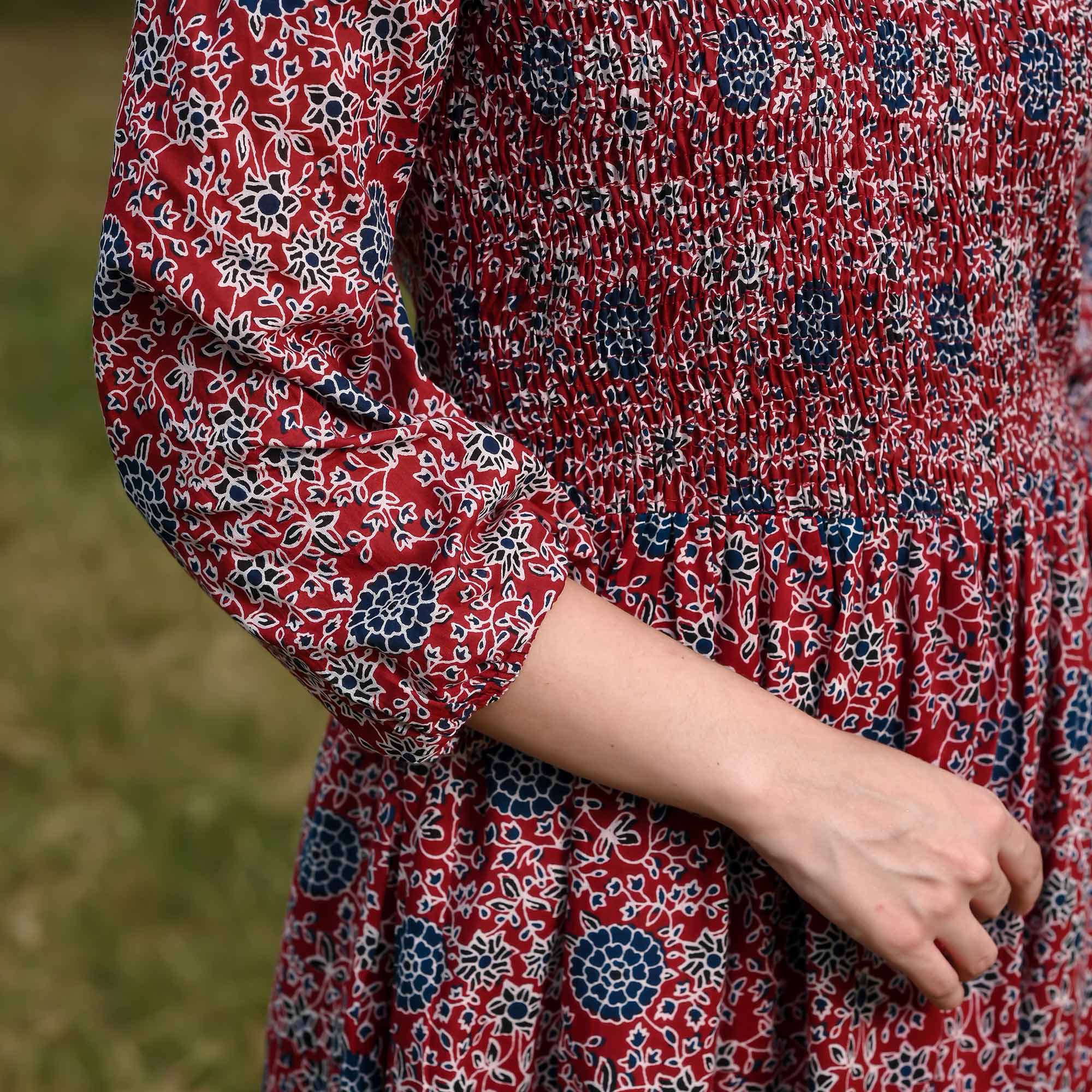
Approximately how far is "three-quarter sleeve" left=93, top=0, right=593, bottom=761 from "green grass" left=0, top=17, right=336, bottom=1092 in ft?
5.89

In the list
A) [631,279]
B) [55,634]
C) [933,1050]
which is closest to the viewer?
[631,279]

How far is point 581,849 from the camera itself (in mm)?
890

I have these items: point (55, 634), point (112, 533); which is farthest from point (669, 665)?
point (112, 533)

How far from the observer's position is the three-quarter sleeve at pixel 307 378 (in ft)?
2.34

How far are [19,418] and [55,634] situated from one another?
151 centimetres

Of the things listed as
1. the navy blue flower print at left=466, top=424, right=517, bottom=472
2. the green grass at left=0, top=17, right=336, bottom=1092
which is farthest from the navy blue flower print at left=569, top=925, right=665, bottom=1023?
the green grass at left=0, top=17, right=336, bottom=1092

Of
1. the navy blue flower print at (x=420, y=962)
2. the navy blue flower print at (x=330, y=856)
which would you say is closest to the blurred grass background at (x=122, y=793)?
the navy blue flower print at (x=330, y=856)

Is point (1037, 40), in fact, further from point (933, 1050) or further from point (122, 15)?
point (122, 15)

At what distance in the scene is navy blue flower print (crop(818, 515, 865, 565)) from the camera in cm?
90

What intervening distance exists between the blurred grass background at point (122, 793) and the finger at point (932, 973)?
1.73 m

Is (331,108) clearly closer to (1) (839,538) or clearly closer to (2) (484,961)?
(1) (839,538)

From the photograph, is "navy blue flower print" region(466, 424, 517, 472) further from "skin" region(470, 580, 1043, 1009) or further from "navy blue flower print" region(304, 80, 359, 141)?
"navy blue flower print" region(304, 80, 359, 141)

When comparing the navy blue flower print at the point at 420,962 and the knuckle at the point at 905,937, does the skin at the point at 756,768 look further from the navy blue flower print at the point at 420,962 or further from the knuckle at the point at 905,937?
the navy blue flower print at the point at 420,962

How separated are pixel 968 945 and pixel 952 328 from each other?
41 centimetres
